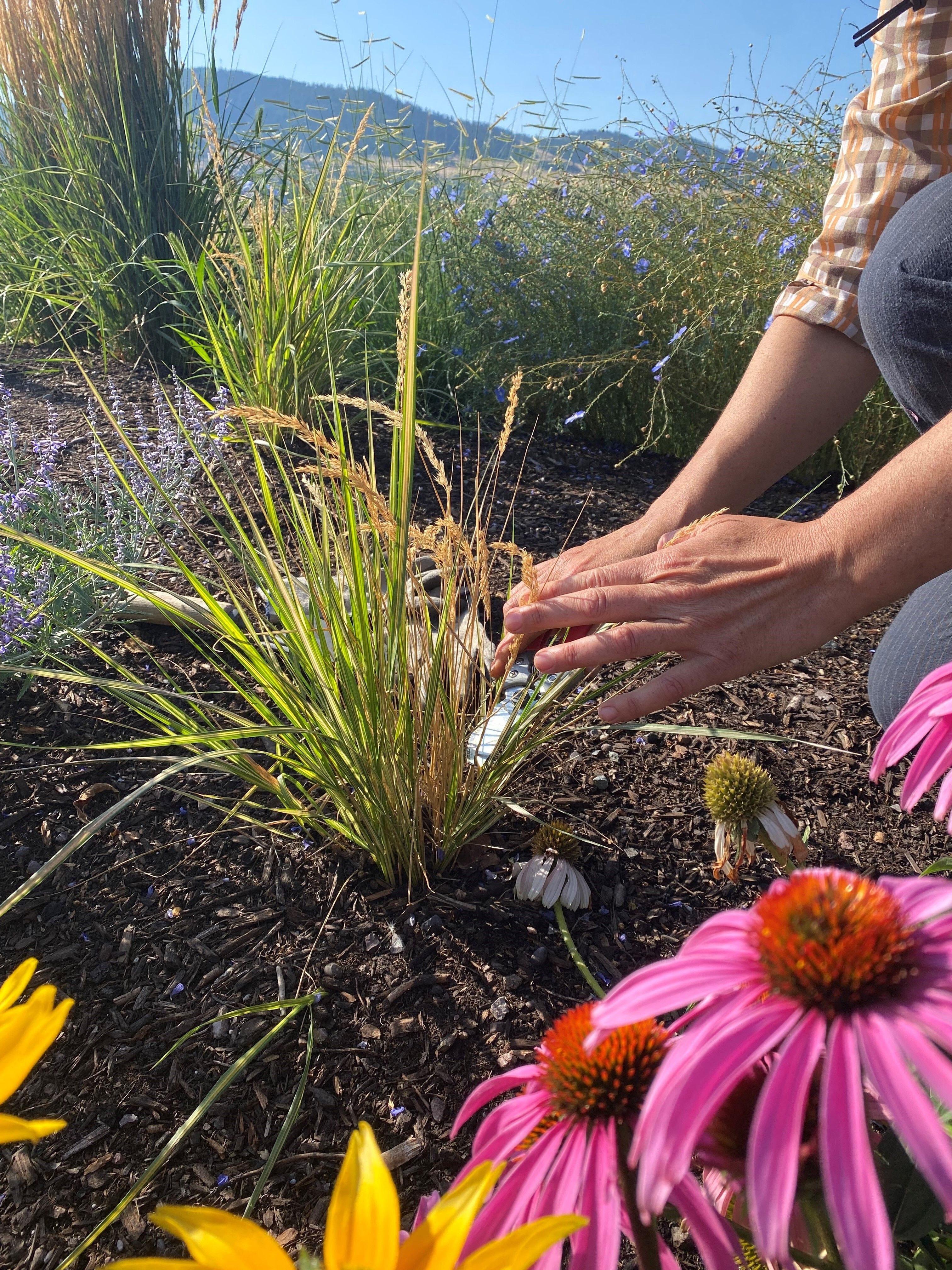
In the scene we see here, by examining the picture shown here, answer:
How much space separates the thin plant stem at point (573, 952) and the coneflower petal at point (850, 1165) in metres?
0.53

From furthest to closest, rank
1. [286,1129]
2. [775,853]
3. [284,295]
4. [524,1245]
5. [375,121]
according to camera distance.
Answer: [375,121] → [284,295] → [775,853] → [286,1129] → [524,1245]

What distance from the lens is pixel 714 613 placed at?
922 mm

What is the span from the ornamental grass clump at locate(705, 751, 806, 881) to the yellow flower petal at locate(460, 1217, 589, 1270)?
2.72 feet

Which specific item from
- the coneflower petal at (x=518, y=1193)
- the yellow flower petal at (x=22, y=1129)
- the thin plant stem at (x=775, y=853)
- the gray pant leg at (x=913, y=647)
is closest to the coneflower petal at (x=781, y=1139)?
the coneflower petal at (x=518, y=1193)

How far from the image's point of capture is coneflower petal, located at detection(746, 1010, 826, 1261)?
10.2 inches

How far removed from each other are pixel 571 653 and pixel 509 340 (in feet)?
7.51

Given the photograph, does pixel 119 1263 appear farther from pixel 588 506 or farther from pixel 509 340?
pixel 509 340

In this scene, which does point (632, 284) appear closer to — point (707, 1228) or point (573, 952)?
point (573, 952)

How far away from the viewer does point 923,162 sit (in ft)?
4.76

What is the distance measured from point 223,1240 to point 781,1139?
0.18m

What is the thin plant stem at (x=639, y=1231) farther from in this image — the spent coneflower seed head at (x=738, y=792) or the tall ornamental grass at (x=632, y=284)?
the tall ornamental grass at (x=632, y=284)

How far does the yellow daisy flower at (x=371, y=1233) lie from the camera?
0.27 m

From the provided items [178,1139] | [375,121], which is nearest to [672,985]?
[178,1139]

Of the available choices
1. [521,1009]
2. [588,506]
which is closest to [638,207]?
[588,506]
